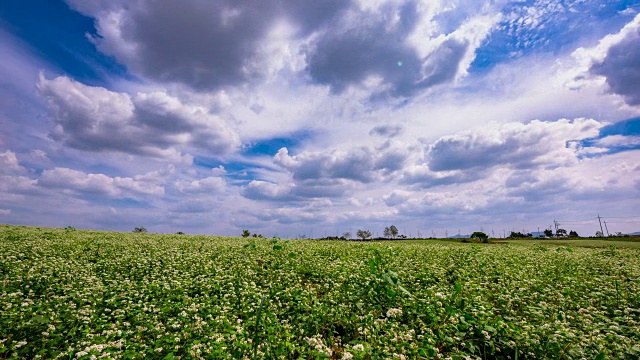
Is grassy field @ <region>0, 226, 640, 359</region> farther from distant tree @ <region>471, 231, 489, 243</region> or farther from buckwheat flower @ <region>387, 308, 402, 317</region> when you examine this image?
distant tree @ <region>471, 231, 489, 243</region>

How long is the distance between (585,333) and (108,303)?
16.7 metres

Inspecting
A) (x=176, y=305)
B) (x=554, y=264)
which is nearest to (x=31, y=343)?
(x=176, y=305)

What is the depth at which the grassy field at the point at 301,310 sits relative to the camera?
8.46 metres

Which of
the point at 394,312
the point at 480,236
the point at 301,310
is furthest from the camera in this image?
the point at 480,236

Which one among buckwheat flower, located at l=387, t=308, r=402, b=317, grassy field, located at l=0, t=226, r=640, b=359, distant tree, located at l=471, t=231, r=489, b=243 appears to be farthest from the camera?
distant tree, located at l=471, t=231, r=489, b=243

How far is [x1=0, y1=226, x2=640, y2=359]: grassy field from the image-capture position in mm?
8461

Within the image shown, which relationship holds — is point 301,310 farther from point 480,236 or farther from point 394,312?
point 480,236

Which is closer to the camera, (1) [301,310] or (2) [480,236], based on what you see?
(1) [301,310]

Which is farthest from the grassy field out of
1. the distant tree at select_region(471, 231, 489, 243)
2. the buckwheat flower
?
the distant tree at select_region(471, 231, 489, 243)

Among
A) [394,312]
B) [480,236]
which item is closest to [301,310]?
[394,312]

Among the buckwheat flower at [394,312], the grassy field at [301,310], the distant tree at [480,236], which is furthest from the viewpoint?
the distant tree at [480,236]

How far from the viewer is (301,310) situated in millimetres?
11492

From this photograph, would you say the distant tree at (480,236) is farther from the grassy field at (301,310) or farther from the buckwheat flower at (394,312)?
the buckwheat flower at (394,312)

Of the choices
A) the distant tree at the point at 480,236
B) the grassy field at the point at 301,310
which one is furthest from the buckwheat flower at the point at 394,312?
the distant tree at the point at 480,236
